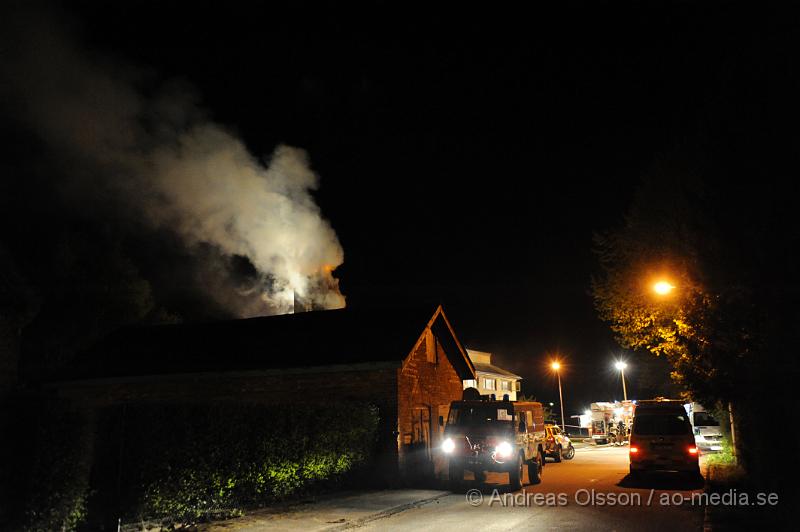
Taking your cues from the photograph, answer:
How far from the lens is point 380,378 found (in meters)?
20.6

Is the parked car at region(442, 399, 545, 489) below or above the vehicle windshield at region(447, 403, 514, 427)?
below

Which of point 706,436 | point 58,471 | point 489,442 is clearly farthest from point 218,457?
point 706,436

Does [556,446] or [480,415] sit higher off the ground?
[480,415]

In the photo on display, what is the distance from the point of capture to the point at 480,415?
60.5 ft

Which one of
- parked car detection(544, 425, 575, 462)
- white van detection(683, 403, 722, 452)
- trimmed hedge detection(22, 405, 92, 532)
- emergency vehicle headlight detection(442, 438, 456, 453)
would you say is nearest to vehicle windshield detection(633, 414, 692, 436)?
emergency vehicle headlight detection(442, 438, 456, 453)

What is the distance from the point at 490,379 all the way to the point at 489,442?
34.8 meters

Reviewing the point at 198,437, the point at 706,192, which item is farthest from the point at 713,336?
the point at 198,437

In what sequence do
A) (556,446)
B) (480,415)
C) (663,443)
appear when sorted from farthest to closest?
(556,446)
(480,415)
(663,443)

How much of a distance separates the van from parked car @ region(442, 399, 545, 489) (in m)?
2.96

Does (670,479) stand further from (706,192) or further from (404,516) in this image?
(404,516)

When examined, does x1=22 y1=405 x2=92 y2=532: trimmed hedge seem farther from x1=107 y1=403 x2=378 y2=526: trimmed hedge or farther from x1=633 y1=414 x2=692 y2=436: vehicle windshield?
x1=633 y1=414 x2=692 y2=436: vehicle windshield

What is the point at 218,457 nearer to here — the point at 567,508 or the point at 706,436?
the point at 567,508

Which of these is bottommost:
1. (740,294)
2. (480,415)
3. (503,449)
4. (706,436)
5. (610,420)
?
(706,436)

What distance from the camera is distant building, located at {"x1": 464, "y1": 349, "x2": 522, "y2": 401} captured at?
161ft
